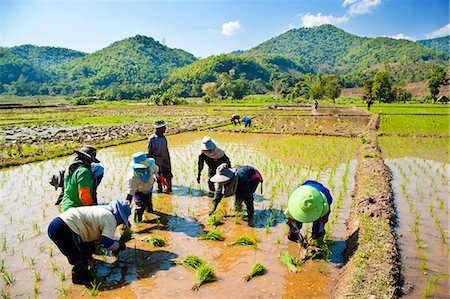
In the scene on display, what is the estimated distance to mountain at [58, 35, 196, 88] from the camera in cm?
12389

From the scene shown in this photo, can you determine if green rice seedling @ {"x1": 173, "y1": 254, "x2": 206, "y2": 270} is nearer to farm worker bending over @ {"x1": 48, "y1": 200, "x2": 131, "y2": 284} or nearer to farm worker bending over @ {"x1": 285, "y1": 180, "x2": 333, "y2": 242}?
farm worker bending over @ {"x1": 48, "y1": 200, "x2": 131, "y2": 284}

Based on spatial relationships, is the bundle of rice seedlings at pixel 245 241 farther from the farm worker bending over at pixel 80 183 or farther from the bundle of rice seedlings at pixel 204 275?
→ the farm worker bending over at pixel 80 183

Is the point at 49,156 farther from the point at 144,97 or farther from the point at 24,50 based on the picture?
A: the point at 24,50

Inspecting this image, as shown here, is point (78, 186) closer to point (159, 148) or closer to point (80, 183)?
point (80, 183)

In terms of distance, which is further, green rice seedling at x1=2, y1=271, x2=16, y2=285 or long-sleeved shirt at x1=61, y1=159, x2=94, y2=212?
long-sleeved shirt at x1=61, y1=159, x2=94, y2=212

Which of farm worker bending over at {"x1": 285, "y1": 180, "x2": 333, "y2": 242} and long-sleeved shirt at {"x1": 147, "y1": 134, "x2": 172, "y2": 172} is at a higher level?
long-sleeved shirt at {"x1": 147, "y1": 134, "x2": 172, "y2": 172}

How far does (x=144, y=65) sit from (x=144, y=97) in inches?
2740

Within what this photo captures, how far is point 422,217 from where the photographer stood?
512cm

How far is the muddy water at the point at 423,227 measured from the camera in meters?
3.40

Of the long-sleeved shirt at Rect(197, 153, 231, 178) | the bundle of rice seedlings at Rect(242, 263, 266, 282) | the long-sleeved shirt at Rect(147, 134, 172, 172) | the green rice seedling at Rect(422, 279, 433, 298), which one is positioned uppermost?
the long-sleeved shirt at Rect(147, 134, 172, 172)

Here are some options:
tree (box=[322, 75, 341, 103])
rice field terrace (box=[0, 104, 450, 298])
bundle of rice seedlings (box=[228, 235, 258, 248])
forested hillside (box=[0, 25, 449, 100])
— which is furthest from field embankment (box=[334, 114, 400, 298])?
forested hillside (box=[0, 25, 449, 100])

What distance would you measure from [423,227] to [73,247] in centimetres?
502

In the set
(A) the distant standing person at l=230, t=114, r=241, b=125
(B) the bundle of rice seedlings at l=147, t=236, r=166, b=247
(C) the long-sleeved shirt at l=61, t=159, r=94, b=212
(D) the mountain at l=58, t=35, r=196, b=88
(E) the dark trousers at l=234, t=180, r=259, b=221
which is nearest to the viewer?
(C) the long-sleeved shirt at l=61, t=159, r=94, b=212

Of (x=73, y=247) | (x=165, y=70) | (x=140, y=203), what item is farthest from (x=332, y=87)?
(x=165, y=70)
